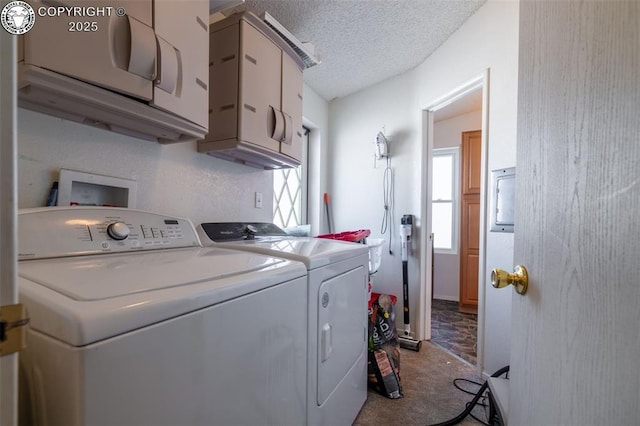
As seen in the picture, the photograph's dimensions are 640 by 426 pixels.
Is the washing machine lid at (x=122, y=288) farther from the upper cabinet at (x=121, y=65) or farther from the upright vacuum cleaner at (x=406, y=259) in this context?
the upright vacuum cleaner at (x=406, y=259)

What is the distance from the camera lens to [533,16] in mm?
726

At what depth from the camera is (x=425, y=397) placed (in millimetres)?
1791

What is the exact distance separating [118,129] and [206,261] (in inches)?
28.7

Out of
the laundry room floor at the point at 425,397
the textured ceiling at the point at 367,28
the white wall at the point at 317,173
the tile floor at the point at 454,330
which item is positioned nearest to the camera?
the laundry room floor at the point at 425,397

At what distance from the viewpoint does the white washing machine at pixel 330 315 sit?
1.04 m

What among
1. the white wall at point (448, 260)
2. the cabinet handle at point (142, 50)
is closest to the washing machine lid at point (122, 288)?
the cabinet handle at point (142, 50)

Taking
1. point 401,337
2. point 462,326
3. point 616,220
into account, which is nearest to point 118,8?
point 616,220

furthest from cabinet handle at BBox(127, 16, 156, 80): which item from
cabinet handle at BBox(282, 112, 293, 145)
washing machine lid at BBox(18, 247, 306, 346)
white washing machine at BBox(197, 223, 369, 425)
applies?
cabinet handle at BBox(282, 112, 293, 145)

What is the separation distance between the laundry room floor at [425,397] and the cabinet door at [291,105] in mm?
1641

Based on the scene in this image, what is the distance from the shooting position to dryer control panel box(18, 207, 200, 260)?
2.50 feet

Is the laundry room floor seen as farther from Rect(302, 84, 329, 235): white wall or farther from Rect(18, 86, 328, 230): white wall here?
Rect(302, 84, 329, 235): white wall

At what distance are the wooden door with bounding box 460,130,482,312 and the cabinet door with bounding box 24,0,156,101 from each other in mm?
3578

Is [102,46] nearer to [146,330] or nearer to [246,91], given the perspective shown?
[246,91]

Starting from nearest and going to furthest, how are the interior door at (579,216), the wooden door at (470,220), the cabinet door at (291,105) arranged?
the interior door at (579,216)
the cabinet door at (291,105)
the wooden door at (470,220)
